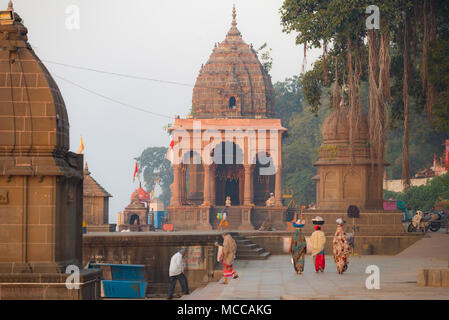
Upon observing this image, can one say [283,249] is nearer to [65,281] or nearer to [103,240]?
[103,240]

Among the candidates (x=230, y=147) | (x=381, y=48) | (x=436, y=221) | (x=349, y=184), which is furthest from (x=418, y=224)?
(x=230, y=147)

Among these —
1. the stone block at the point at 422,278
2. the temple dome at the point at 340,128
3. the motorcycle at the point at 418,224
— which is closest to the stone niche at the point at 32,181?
the stone block at the point at 422,278

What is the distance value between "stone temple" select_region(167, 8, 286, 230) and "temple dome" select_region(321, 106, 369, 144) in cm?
1510

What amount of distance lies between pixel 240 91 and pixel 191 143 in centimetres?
536

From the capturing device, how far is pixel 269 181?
5597 centimetres

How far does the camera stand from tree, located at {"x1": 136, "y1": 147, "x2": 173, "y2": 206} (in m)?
110

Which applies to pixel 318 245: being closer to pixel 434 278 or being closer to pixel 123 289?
pixel 434 278

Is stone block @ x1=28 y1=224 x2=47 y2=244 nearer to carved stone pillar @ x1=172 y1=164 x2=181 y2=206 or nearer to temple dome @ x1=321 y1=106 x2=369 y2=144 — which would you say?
temple dome @ x1=321 y1=106 x2=369 y2=144

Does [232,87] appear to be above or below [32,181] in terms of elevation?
above

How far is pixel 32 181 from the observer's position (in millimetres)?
16406

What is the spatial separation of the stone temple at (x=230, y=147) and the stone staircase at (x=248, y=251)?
17.0 m

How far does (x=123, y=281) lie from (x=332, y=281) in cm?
700

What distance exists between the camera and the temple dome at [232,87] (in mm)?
55219
